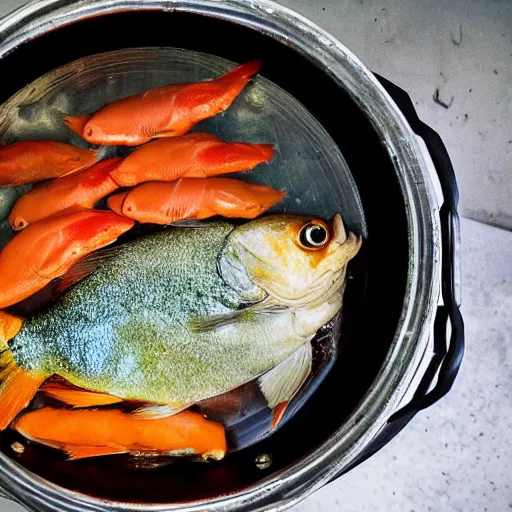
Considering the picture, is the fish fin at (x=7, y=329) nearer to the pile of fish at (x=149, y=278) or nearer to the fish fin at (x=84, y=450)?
the pile of fish at (x=149, y=278)

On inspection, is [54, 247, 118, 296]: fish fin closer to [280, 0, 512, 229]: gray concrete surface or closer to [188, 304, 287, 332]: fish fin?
[188, 304, 287, 332]: fish fin

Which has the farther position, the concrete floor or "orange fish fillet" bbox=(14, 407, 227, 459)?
the concrete floor

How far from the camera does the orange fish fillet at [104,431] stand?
1.10 m

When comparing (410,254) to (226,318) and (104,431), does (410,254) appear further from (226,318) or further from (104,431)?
(104,431)

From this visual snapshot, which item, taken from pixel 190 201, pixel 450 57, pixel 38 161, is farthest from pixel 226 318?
pixel 450 57

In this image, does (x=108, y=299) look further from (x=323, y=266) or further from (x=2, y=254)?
(x=323, y=266)

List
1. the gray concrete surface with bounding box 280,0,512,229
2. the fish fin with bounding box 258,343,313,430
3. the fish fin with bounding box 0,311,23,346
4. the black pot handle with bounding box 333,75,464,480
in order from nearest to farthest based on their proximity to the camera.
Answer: the black pot handle with bounding box 333,75,464,480 → the fish fin with bounding box 0,311,23,346 → the fish fin with bounding box 258,343,313,430 → the gray concrete surface with bounding box 280,0,512,229

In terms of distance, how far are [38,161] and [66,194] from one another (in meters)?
0.09

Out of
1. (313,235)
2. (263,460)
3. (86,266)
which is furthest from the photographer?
(263,460)

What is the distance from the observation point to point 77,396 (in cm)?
111

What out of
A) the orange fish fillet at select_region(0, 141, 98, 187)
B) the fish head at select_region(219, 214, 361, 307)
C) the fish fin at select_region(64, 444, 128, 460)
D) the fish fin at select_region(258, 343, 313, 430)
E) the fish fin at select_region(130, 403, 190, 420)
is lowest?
the fish fin at select_region(258, 343, 313, 430)

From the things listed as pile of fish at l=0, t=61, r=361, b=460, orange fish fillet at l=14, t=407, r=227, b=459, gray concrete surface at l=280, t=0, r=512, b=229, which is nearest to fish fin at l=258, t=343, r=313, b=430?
pile of fish at l=0, t=61, r=361, b=460

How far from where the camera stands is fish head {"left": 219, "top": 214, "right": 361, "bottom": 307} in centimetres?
99

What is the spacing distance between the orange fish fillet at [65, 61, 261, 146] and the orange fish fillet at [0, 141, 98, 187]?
4cm
